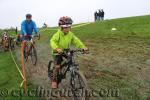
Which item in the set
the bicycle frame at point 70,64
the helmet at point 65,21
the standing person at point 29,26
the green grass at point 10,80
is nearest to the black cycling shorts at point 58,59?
the bicycle frame at point 70,64

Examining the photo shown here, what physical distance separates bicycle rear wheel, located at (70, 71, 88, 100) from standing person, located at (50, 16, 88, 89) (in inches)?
36.0

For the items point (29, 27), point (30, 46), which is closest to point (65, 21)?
point (30, 46)

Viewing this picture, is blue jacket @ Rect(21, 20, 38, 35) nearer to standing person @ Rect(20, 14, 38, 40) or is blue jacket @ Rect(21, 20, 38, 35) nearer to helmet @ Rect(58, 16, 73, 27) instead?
standing person @ Rect(20, 14, 38, 40)

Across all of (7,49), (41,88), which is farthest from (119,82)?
(7,49)

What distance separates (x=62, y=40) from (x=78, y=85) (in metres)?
1.75

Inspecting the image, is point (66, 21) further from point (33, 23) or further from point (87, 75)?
point (33, 23)

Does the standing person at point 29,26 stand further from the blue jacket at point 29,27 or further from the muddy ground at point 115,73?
the muddy ground at point 115,73

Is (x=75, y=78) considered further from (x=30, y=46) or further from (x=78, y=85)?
(x=30, y=46)

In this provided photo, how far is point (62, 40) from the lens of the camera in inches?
428

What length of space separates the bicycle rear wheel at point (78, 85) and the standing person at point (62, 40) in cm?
92

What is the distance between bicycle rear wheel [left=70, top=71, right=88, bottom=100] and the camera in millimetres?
9625

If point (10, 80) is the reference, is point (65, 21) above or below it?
above

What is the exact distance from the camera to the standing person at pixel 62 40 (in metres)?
10.5

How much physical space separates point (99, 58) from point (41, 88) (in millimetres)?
A: 5871
